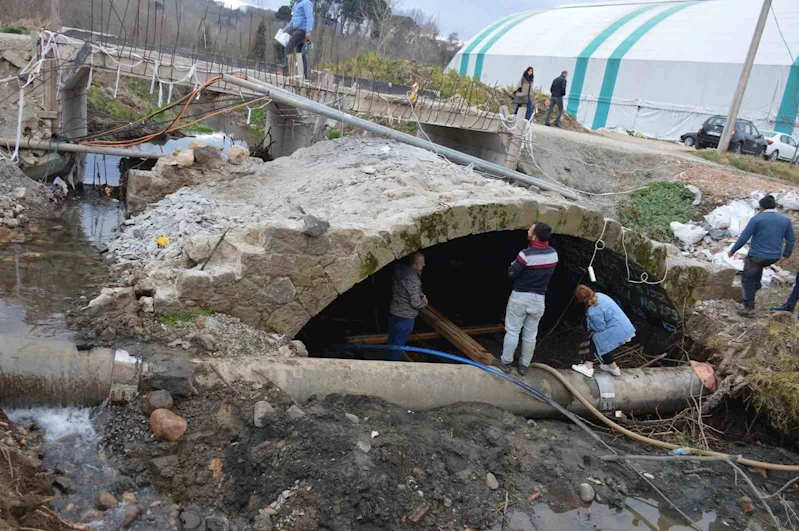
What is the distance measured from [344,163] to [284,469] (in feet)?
18.8

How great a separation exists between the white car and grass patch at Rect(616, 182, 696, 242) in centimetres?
1038

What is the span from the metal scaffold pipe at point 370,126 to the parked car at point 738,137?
13.2m

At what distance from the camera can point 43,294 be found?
596 centimetres

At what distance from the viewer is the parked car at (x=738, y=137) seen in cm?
2023

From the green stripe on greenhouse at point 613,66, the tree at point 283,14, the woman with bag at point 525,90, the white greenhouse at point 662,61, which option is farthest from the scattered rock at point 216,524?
the tree at point 283,14

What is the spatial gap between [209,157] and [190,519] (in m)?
7.01

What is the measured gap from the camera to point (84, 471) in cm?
417

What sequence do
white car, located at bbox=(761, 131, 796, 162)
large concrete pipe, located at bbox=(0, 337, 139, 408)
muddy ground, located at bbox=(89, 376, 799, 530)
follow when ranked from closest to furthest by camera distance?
muddy ground, located at bbox=(89, 376, 799, 530) < large concrete pipe, located at bbox=(0, 337, 139, 408) < white car, located at bbox=(761, 131, 796, 162)

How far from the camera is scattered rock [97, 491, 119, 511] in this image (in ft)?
12.9

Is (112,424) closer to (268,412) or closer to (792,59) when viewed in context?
(268,412)

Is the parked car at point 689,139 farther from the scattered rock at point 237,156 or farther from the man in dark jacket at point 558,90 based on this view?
the scattered rock at point 237,156

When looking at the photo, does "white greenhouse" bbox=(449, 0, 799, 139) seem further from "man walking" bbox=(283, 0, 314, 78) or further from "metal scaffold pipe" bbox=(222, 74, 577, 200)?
"metal scaffold pipe" bbox=(222, 74, 577, 200)

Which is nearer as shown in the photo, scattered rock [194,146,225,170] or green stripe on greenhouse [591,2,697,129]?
scattered rock [194,146,225,170]

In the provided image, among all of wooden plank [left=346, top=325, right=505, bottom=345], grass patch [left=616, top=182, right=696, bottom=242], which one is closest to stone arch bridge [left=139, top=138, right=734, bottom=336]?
wooden plank [left=346, top=325, right=505, bottom=345]
